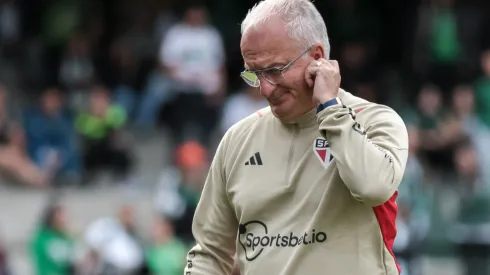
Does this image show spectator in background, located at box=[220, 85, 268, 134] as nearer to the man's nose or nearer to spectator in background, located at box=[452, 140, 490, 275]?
A: spectator in background, located at box=[452, 140, 490, 275]

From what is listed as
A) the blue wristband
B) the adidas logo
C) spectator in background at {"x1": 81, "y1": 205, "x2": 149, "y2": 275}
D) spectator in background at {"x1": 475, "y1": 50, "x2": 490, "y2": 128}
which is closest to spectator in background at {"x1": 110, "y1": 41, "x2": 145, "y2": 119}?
spectator in background at {"x1": 81, "y1": 205, "x2": 149, "y2": 275}

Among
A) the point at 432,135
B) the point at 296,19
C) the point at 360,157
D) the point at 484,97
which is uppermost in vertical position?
the point at 296,19

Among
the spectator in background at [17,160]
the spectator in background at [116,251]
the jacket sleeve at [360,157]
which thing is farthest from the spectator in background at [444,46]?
the jacket sleeve at [360,157]

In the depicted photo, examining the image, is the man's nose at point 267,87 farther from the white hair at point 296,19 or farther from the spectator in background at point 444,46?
the spectator in background at point 444,46

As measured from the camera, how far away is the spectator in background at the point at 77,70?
666 inches

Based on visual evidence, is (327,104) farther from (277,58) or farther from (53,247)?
(53,247)

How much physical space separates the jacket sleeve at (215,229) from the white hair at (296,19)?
0.60m

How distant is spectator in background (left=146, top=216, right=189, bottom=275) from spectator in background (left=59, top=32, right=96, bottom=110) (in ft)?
13.5

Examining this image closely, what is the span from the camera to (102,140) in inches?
593

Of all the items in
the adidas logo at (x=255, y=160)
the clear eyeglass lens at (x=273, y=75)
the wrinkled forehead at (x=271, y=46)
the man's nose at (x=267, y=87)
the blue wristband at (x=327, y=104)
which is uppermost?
the wrinkled forehead at (x=271, y=46)

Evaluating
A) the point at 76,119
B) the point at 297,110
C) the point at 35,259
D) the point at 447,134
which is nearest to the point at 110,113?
the point at 76,119

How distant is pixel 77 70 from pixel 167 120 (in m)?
2.24

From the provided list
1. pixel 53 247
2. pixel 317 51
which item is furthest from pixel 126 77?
pixel 317 51

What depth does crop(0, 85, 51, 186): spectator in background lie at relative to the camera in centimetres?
1485
